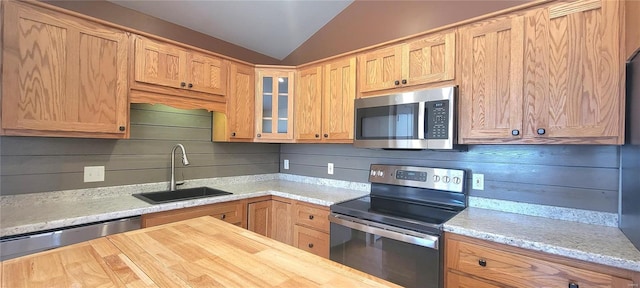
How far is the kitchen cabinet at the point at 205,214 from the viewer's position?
1854 mm

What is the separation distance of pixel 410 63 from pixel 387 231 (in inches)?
46.8

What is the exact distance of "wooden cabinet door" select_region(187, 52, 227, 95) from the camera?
2283 mm

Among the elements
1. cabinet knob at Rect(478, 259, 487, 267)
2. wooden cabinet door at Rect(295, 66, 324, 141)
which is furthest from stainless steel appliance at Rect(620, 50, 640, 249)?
wooden cabinet door at Rect(295, 66, 324, 141)

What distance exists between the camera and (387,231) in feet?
5.64

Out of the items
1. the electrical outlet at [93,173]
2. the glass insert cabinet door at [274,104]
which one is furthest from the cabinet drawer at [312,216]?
the electrical outlet at [93,173]

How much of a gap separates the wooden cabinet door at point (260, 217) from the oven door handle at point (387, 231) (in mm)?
764

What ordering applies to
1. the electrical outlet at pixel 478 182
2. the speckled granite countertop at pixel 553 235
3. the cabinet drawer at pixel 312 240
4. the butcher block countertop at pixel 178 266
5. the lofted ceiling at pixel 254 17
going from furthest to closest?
the lofted ceiling at pixel 254 17 → the cabinet drawer at pixel 312 240 → the electrical outlet at pixel 478 182 → the speckled granite countertop at pixel 553 235 → the butcher block countertop at pixel 178 266

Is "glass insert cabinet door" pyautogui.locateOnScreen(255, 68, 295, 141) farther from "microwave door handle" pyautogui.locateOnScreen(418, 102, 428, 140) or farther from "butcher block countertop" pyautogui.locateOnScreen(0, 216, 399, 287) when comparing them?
"butcher block countertop" pyautogui.locateOnScreen(0, 216, 399, 287)

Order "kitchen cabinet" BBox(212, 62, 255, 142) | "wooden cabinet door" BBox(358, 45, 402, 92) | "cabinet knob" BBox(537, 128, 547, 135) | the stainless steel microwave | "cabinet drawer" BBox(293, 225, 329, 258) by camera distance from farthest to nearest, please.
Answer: "kitchen cabinet" BBox(212, 62, 255, 142), "cabinet drawer" BBox(293, 225, 329, 258), "wooden cabinet door" BBox(358, 45, 402, 92), the stainless steel microwave, "cabinet knob" BBox(537, 128, 547, 135)

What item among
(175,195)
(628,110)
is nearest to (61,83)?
(175,195)

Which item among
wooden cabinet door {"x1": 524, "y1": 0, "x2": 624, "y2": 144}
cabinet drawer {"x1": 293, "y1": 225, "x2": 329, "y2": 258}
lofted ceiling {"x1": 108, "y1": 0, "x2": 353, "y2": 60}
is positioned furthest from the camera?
lofted ceiling {"x1": 108, "y1": 0, "x2": 353, "y2": 60}

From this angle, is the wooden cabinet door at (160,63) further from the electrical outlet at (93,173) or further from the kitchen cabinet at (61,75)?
the electrical outlet at (93,173)

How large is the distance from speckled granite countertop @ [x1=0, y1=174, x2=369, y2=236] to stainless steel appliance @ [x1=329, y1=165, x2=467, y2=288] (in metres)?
0.25

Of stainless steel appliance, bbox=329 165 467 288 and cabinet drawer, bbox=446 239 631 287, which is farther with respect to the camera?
stainless steel appliance, bbox=329 165 467 288
